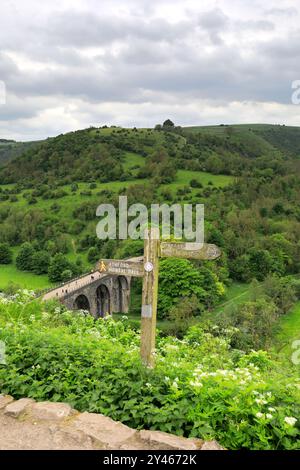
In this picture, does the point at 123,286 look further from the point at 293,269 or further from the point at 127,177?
the point at 127,177

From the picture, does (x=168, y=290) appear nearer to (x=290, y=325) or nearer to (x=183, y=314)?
(x=183, y=314)

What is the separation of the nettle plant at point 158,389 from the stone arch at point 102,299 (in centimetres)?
4541

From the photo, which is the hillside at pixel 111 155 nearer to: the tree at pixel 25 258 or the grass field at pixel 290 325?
the tree at pixel 25 258

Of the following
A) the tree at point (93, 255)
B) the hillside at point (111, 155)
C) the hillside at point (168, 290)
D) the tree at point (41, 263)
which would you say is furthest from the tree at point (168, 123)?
the tree at point (41, 263)

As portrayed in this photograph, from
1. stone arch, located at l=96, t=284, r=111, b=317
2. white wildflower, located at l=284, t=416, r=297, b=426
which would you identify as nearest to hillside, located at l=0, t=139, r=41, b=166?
stone arch, located at l=96, t=284, r=111, b=317

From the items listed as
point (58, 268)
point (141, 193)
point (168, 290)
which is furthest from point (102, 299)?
point (141, 193)

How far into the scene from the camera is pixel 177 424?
16.8 ft

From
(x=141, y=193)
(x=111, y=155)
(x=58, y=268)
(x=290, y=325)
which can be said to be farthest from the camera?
(x=111, y=155)

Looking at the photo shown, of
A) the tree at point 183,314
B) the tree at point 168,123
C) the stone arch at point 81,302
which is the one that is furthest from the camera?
the tree at point 168,123

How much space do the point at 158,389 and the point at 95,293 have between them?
45965 mm

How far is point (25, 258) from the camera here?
65.3 m

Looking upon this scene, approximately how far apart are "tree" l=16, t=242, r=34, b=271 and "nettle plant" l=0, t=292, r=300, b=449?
5880 cm

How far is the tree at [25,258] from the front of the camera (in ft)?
212

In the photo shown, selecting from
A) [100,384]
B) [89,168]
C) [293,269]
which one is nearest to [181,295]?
[293,269]
